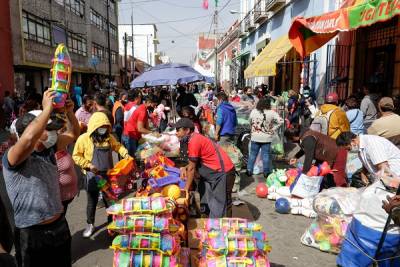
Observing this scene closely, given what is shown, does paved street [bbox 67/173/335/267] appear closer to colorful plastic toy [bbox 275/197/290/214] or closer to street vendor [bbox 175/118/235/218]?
colorful plastic toy [bbox 275/197/290/214]

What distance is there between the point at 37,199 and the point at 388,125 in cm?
467

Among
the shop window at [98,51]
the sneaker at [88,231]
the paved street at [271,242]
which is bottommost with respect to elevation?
the paved street at [271,242]

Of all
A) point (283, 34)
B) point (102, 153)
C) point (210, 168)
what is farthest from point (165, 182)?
point (283, 34)

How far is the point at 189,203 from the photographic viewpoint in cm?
446

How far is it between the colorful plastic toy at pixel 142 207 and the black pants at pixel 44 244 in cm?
48

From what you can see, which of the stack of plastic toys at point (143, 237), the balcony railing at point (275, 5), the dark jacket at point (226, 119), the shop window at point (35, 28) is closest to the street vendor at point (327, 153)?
Answer: the dark jacket at point (226, 119)

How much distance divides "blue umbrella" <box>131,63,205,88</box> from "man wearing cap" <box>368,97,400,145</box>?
5.89m

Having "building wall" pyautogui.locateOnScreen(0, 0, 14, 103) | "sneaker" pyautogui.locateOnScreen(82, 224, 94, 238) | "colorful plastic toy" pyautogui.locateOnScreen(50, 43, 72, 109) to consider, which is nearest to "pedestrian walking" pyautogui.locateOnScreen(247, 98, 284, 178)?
"sneaker" pyautogui.locateOnScreen(82, 224, 94, 238)

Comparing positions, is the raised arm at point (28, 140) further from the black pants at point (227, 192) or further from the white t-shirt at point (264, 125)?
the white t-shirt at point (264, 125)

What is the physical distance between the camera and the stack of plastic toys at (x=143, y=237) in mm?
3082

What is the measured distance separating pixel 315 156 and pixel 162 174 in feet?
8.18

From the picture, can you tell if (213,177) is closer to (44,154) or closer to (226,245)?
(226,245)

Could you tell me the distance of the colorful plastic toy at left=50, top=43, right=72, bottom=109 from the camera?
2684 mm

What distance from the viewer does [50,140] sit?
2.87 metres
